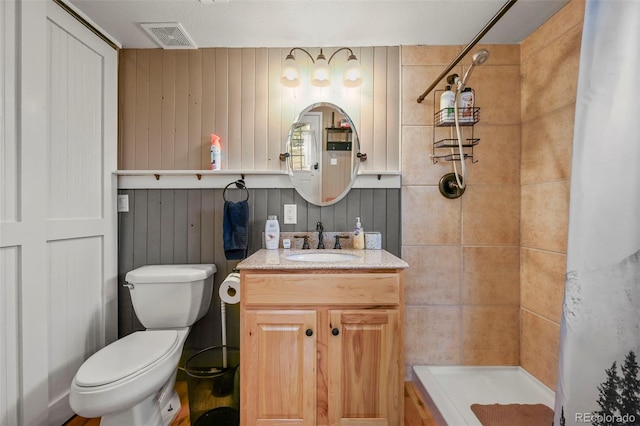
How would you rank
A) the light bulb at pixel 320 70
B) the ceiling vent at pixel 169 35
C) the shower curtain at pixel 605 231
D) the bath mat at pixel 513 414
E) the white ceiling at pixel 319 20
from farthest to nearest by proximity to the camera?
the light bulb at pixel 320 70
the ceiling vent at pixel 169 35
the white ceiling at pixel 319 20
the bath mat at pixel 513 414
the shower curtain at pixel 605 231

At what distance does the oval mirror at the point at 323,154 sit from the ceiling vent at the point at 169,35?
2.59 feet

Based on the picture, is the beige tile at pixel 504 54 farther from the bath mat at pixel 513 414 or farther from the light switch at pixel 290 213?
the bath mat at pixel 513 414

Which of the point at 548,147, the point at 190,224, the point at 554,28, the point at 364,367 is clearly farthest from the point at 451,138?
the point at 190,224

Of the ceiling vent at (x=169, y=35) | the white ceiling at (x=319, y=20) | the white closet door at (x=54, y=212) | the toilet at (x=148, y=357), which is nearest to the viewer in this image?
the toilet at (x=148, y=357)

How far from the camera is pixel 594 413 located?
2.24 ft

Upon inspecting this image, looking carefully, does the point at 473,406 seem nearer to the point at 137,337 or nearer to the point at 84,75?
the point at 137,337

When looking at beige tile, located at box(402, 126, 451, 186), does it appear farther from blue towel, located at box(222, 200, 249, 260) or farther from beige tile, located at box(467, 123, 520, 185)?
blue towel, located at box(222, 200, 249, 260)

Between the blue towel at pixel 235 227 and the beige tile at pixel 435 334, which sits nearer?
the blue towel at pixel 235 227

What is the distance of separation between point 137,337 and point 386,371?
1.19m

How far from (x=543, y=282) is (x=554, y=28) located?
52.8 inches

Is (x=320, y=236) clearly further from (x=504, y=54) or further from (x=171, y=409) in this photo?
(x=504, y=54)

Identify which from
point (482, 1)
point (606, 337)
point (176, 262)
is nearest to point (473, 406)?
point (606, 337)

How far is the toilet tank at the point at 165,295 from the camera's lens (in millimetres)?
1518

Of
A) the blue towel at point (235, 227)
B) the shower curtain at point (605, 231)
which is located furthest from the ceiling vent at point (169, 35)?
the shower curtain at point (605, 231)
